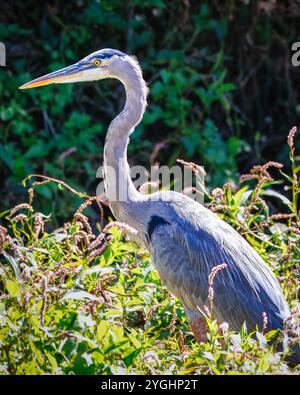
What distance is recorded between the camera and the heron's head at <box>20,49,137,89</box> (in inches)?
168

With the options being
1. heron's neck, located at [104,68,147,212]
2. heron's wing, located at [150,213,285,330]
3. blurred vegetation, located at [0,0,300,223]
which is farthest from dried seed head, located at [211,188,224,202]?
blurred vegetation, located at [0,0,300,223]

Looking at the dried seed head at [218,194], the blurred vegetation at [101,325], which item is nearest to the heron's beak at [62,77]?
the blurred vegetation at [101,325]

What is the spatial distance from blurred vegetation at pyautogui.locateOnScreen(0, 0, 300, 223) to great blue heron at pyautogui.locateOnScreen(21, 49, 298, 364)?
75.9 inches

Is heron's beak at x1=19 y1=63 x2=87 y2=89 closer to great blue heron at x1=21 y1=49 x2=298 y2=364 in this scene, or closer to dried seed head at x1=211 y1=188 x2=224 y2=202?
great blue heron at x1=21 y1=49 x2=298 y2=364

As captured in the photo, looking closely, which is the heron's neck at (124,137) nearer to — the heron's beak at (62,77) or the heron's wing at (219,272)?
the heron's beak at (62,77)

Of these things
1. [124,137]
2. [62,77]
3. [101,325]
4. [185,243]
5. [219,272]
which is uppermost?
[62,77]

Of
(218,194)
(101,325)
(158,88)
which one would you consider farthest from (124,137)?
(158,88)

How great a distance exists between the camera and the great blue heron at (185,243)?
385 cm

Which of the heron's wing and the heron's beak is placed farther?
the heron's beak

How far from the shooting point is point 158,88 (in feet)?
22.3

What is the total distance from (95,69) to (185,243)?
3.69 feet

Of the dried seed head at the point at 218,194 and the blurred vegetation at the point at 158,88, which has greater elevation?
the blurred vegetation at the point at 158,88

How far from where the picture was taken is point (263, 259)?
4.32 m

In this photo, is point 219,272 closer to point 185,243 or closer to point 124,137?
point 185,243
